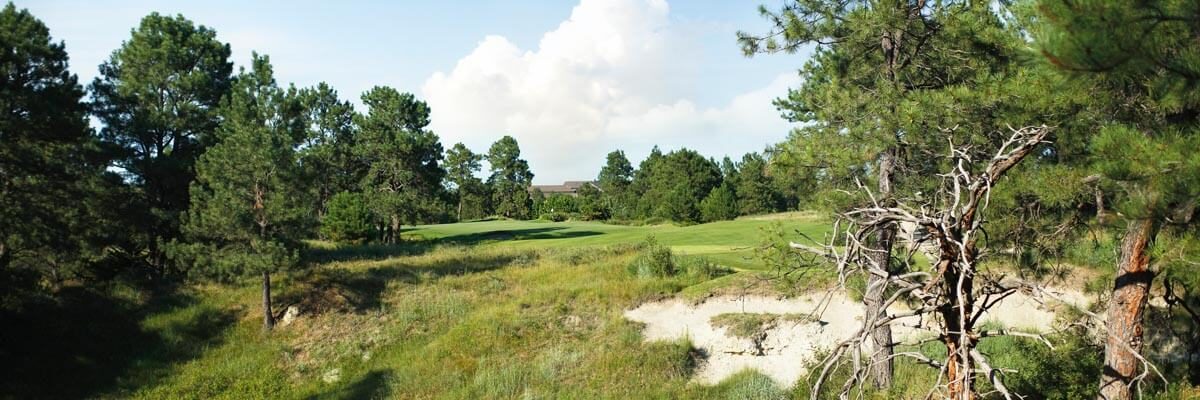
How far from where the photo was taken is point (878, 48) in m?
11.1

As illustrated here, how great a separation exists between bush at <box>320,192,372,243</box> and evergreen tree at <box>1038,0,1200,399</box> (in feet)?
123

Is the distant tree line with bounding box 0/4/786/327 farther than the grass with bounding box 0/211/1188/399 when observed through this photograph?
Yes

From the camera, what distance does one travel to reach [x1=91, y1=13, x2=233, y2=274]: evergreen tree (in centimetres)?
2294

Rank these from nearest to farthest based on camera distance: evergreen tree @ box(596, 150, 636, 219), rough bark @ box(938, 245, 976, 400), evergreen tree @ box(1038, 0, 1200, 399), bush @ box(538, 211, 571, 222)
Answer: rough bark @ box(938, 245, 976, 400), evergreen tree @ box(1038, 0, 1200, 399), bush @ box(538, 211, 571, 222), evergreen tree @ box(596, 150, 636, 219)

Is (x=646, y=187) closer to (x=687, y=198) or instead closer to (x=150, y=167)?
(x=687, y=198)

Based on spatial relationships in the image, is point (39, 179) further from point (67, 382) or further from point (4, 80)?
point (67, 382)

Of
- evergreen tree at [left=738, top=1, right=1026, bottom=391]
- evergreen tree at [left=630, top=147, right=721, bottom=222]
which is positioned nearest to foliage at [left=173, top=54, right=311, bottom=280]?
evergreen tree at [left=738, top=1, right=1026, bottom=391]

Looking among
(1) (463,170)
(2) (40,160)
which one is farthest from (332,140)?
(2) (40,160)

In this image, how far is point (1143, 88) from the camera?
671 centimetres

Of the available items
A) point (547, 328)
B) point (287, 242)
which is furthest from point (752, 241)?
point (287, 242)

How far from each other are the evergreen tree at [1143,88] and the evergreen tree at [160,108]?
78.6ft

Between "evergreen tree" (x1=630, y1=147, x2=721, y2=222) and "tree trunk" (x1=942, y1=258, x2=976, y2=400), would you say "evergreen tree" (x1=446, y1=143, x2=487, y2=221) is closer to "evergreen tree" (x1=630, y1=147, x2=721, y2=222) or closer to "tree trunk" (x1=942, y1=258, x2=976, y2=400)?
"evergreen tree" (x1=630, y1=147, x2=721, y2=222)

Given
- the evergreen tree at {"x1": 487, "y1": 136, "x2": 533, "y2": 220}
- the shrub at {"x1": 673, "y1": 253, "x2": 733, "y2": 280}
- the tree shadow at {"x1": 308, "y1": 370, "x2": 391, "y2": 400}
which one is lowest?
the tree shadow at {"x1": 308, "y1": 370, "x2": 391, "y2": 400}

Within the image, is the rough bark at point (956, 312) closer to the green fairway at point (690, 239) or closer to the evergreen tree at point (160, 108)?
the green fairway at point (690, 239)
